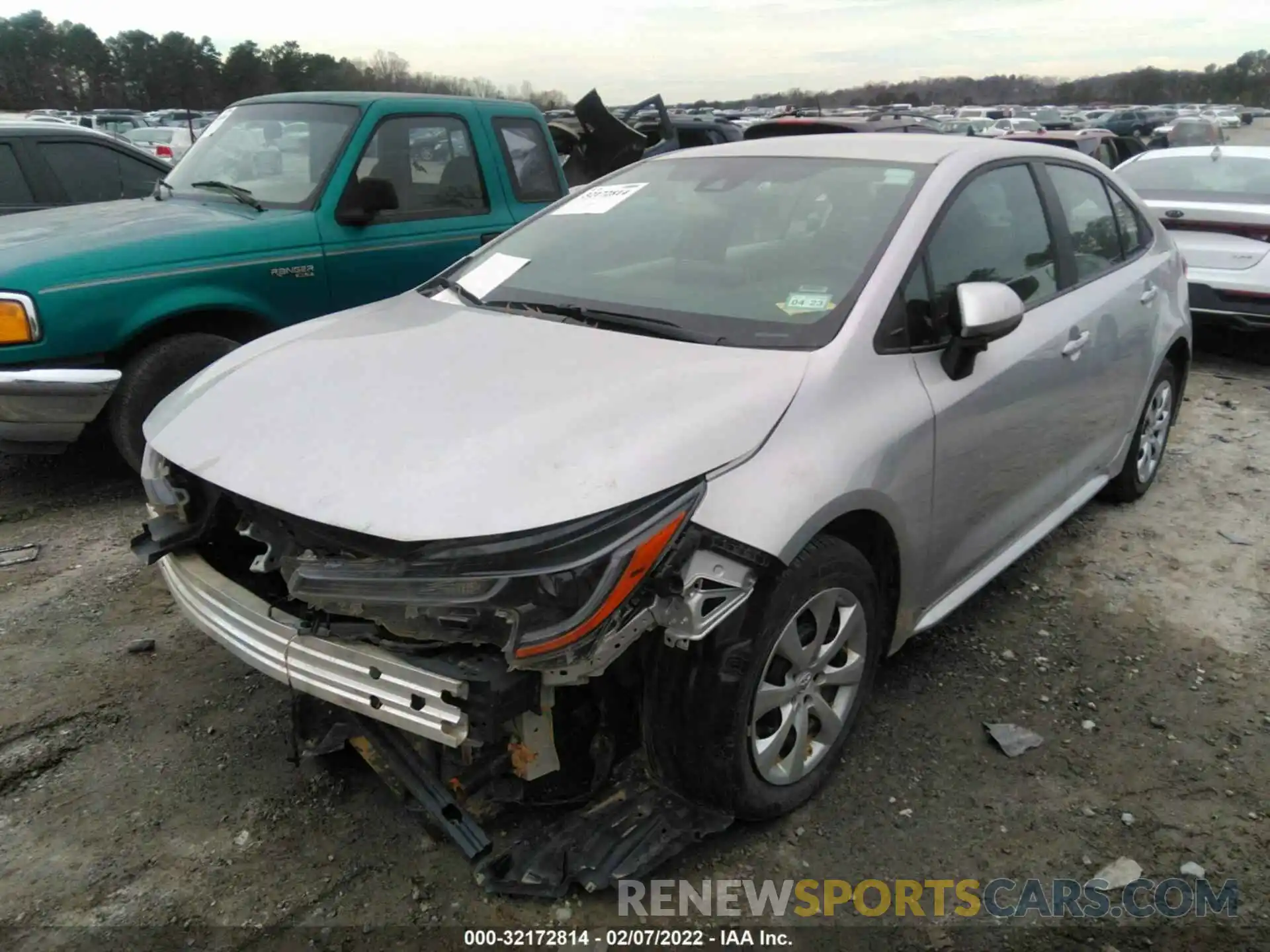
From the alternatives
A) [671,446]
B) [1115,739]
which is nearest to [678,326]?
[671,446]

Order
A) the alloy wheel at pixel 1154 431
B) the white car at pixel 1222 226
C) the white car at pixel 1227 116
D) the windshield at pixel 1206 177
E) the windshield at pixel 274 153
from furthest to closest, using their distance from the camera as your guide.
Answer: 1. the white car at pixel 1227 116
2. the windshield at pixel 1206 177
3. the white car at pixel 1222 226
4. the windshield at pixel 274 153
5. the alloy wheel at pixel 1154 431

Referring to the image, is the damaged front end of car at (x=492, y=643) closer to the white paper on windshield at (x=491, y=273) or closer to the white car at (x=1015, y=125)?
the white paper on windshield at (x=491, y=273)

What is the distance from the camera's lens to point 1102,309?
369 cm

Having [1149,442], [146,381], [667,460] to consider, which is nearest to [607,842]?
[667,460]

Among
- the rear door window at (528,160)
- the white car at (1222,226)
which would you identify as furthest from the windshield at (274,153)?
the white car at (1222,226)

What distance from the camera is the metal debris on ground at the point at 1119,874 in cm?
243

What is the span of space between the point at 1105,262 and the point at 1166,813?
2255mm

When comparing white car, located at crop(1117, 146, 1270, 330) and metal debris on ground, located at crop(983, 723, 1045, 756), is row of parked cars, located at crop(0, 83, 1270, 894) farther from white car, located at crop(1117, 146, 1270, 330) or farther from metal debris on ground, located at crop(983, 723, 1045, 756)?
white car, located at crop(1117, 146, 1270, 330)

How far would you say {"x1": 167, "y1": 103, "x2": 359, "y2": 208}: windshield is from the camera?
5.12m

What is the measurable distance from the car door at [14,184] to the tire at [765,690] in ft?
19.7

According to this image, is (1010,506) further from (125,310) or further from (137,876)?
(125,310)

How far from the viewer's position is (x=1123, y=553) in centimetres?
427

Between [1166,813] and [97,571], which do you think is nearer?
[1166,813]

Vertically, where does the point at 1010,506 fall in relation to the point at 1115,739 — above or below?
above
